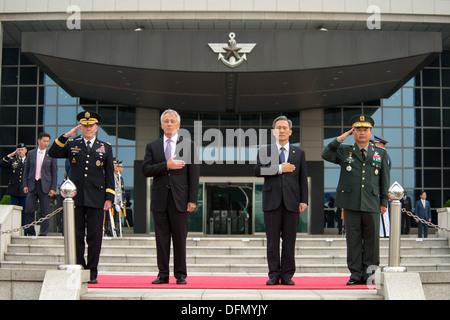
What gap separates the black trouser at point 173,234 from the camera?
20.7ft

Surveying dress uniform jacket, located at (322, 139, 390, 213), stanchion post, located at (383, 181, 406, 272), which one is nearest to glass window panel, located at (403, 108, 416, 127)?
dress uniform jacket, located at (322, 139, 390, 213)

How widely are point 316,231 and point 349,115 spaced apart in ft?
19.0

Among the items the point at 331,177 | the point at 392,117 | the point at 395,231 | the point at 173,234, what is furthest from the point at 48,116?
the point at 395,231

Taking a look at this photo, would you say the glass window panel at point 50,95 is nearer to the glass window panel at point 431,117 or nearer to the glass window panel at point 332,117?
the glass window panel at point 332,117

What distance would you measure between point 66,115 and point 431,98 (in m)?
17.3

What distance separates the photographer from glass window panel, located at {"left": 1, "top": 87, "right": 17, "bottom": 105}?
2538 centimetres

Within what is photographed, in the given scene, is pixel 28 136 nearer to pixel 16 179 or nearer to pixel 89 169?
pixel 16 179

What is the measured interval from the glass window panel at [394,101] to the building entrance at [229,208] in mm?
7596

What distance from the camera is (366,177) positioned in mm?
6758

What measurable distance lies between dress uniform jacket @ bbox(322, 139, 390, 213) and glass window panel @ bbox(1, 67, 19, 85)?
2220cm

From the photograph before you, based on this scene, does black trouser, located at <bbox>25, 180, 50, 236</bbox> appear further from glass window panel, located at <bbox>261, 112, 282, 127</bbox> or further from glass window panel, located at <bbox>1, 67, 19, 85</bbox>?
glass window panel, located at <bbox>1, 67, 19, 85</bbox>

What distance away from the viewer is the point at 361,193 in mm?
6648

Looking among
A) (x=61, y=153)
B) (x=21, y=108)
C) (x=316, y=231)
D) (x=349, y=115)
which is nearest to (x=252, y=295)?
(x=61, y=153)
